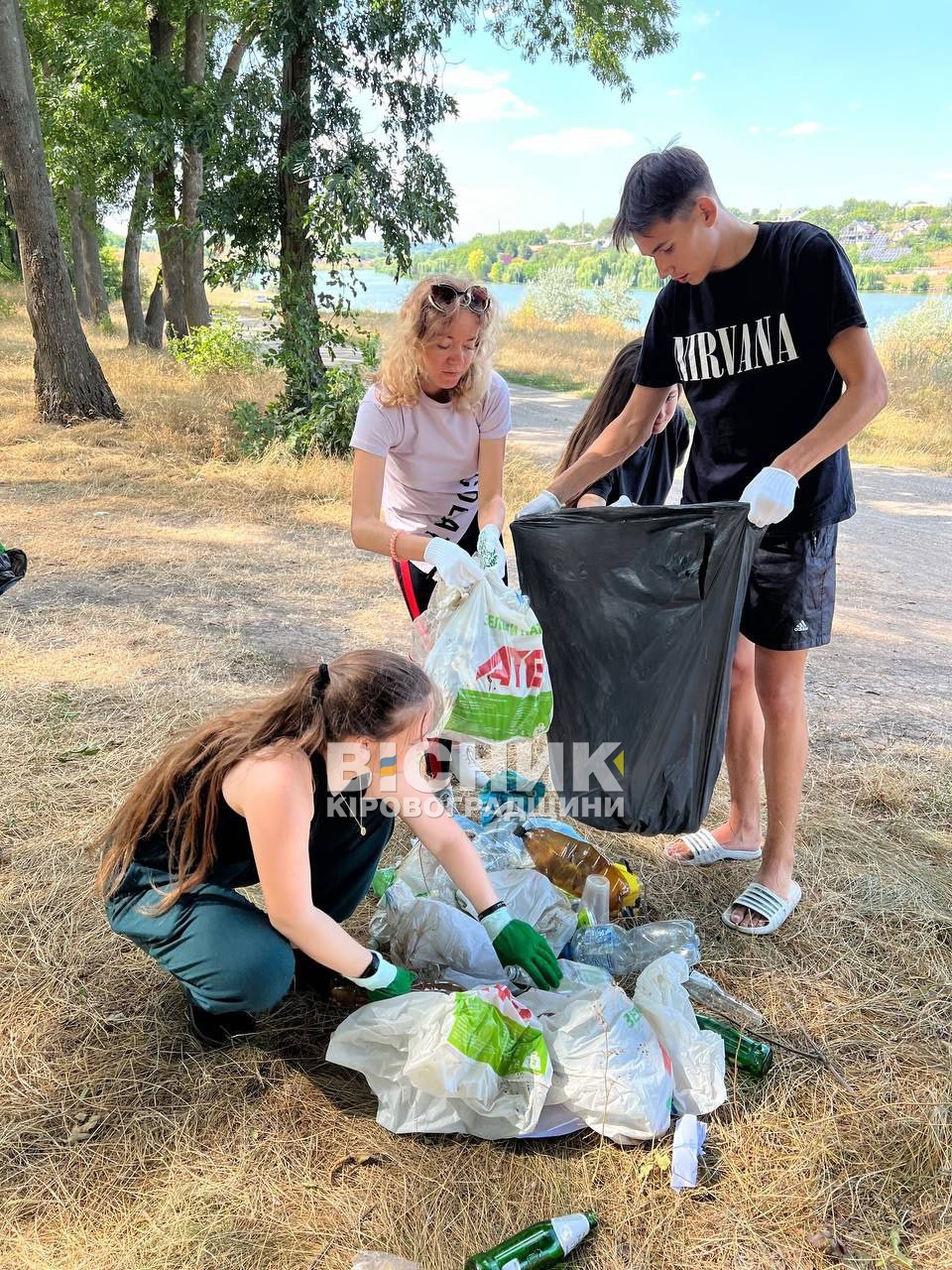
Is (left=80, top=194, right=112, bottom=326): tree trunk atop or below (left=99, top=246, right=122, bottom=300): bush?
below

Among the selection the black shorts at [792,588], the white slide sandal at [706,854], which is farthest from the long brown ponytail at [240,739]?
the white slide sandal at [706,854]

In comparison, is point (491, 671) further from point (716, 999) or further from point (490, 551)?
point (716, 999)

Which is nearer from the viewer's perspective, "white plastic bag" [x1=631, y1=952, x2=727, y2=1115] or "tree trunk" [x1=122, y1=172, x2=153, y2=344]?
"white plastic bag" [x1=631, y1=952, x2=727, y2=1115]

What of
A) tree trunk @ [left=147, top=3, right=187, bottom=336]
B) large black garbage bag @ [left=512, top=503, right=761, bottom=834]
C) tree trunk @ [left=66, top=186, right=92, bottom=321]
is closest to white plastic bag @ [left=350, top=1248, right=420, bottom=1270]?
large black garbage bag @ [left=512, top=503, right=761, bottom=834]

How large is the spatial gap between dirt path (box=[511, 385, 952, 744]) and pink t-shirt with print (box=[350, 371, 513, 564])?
5.91ft

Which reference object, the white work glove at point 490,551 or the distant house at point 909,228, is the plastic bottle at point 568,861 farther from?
the distant house at point 909,228

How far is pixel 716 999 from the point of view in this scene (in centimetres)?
193

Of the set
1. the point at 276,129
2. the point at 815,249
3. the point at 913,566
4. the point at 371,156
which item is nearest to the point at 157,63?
the point at 276,129

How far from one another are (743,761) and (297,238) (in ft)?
20.0

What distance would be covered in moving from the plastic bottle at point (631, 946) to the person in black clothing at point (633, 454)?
1206 millimetres

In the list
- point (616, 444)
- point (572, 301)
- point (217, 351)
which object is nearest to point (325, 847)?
point (616, 444)

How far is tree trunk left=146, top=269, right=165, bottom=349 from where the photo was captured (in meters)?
14.7

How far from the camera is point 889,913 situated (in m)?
2.26

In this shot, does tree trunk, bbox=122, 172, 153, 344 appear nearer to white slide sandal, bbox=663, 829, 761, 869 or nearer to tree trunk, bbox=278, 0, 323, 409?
tree trunk, bbox=278, 0, 323, 409
